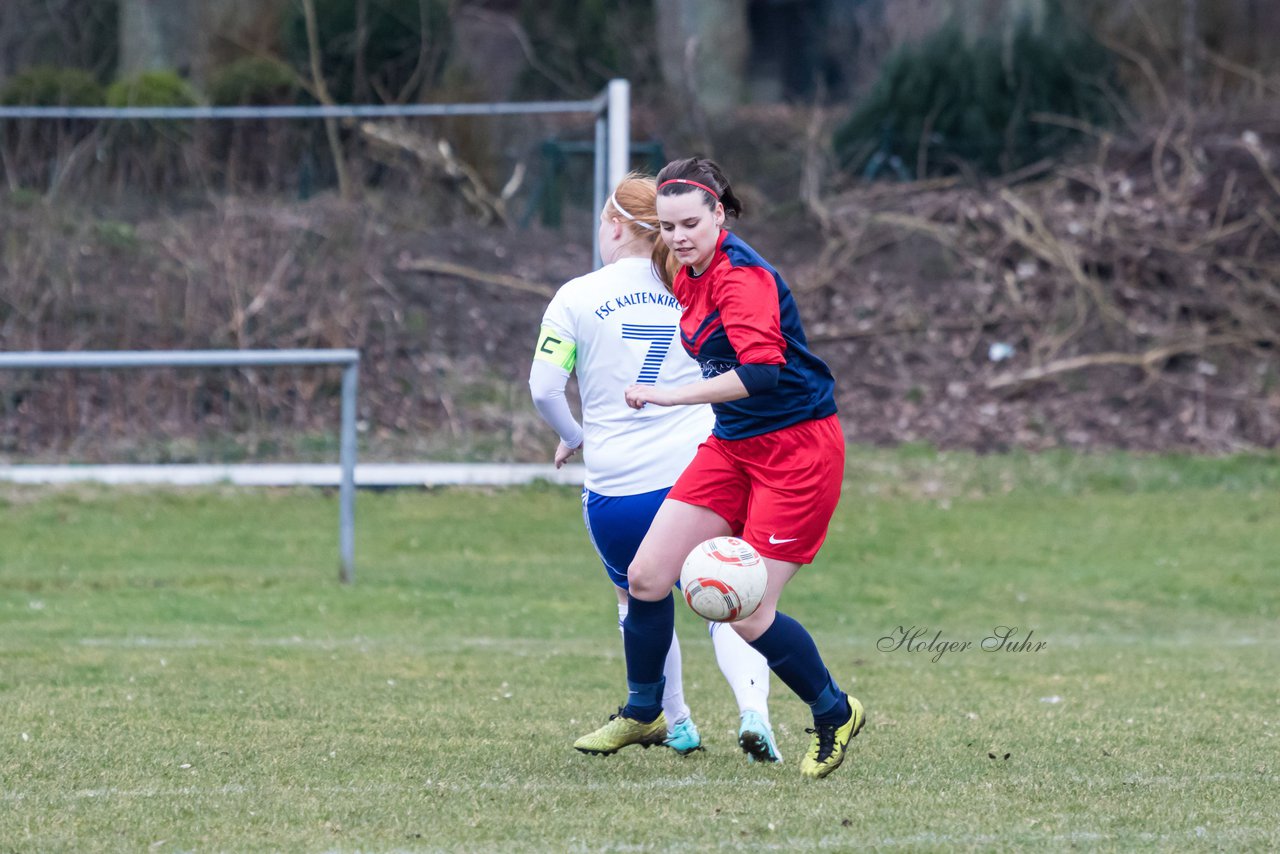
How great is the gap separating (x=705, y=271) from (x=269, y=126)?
10.8 m

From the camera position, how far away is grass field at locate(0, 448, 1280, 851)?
13.4 ft

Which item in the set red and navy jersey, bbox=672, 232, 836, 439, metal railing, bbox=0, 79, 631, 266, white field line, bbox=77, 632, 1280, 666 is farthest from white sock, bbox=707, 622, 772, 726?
metal railing, bbox=0, 79, 631, 266

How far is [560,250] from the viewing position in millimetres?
16188

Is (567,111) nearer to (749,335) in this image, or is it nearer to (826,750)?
(749,335)

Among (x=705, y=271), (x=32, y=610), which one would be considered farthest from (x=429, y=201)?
(x=705, y=271)

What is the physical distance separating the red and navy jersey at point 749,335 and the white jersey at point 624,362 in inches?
10.1

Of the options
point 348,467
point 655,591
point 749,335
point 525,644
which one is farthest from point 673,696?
point 348,467

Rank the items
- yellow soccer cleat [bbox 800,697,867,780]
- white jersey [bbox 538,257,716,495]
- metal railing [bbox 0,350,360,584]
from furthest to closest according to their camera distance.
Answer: metal railing [bbox 0,350,360,584], white jersey [bbox 538,257,716,495], yellow soccer cleat [bbox 800,697,867,780]

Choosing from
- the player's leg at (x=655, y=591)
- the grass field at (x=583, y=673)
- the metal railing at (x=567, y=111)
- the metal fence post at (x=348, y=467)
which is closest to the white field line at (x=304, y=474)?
the grass field at (x=583, y=673)

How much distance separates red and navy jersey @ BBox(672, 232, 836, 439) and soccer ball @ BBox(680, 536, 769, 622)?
34cm

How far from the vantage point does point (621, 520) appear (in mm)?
4941

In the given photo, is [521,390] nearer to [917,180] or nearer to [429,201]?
[429,201]

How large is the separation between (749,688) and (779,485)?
737 millimetres

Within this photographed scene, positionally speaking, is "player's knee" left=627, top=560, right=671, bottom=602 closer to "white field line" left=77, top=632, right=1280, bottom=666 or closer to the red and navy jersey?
the red and navy jersey
